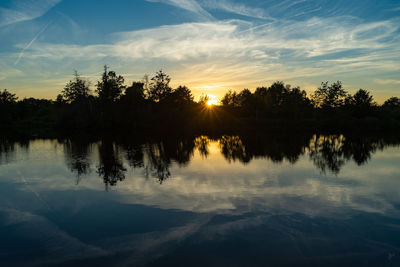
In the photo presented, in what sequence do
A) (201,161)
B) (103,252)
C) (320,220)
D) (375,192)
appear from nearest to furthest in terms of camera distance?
1. (103,252)
2. (320,220)
3. (375,192)
4. (201,161)

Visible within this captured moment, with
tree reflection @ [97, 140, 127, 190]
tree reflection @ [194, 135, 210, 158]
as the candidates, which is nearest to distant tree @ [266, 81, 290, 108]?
tree reflection @ [194, 135, 210, 158]

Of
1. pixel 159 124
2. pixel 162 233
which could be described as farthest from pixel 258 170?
pixel 159 124

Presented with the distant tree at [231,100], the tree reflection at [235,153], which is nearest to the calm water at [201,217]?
the tree reflection at [235,153]

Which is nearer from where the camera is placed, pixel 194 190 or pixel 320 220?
pixel 320 220

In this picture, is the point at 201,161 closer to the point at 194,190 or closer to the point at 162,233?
the point at 194,190

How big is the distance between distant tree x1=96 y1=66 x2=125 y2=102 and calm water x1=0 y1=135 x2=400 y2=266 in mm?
72367

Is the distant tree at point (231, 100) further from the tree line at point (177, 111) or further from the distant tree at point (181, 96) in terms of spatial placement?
the distant tree at point (181, 96)

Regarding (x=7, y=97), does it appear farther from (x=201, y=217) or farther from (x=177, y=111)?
(x=201, y=217)

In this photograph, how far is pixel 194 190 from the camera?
56.3ft

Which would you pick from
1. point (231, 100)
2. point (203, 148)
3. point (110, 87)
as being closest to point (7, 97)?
point (110, 87)

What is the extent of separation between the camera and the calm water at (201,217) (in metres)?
8.89

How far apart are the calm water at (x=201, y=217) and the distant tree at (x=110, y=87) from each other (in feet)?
237

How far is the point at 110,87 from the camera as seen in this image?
92625 millimetres

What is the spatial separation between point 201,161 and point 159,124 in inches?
2244
